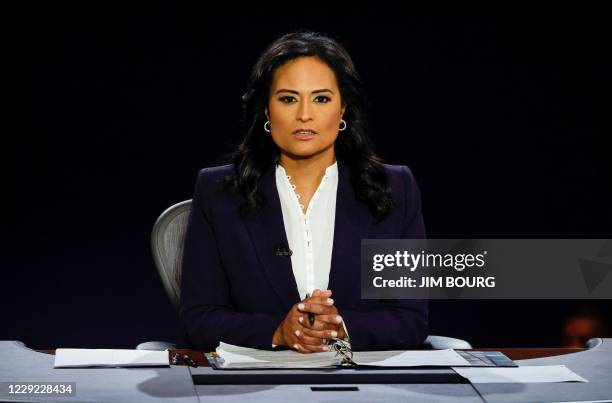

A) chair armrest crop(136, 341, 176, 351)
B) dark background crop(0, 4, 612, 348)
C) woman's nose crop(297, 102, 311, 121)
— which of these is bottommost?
chair armrest crop(136, 341, 176, 351)

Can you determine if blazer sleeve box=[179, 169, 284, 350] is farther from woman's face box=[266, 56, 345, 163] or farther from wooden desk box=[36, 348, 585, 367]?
woman's face box=[266, 56, 345, 163]

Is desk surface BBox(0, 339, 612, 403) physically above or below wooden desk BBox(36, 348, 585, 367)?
below

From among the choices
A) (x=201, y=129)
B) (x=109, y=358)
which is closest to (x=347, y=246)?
(x=109, y=358)

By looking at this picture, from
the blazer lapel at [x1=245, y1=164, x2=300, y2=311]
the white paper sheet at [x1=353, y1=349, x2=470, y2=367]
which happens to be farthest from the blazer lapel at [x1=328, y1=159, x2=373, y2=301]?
the white paper sheet at [x1=353, y1=349, x2=470, y2=367]

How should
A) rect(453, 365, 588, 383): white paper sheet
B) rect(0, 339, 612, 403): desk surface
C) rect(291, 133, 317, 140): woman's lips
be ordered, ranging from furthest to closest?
rect(291, 133, 317, 140): woman's lips < rect(453, 365, 588, 383): white paper sheet < rect(0, 339, 612, 403): desk surface

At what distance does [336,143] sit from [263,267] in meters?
0.44

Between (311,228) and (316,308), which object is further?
(311,228)

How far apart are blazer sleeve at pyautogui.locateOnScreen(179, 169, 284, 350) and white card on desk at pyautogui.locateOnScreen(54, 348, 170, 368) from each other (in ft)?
0.79

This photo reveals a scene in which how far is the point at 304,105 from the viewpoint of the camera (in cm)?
289

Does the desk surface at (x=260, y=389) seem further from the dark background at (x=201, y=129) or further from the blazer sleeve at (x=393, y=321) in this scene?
the dark background at (x=201, y=129)

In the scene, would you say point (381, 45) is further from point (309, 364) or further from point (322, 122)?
point (309, 364)

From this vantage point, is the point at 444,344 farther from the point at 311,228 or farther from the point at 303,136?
the point at 303,136

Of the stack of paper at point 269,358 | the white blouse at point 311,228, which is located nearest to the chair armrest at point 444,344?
the white blouse at point 311,228

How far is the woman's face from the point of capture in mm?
2902
